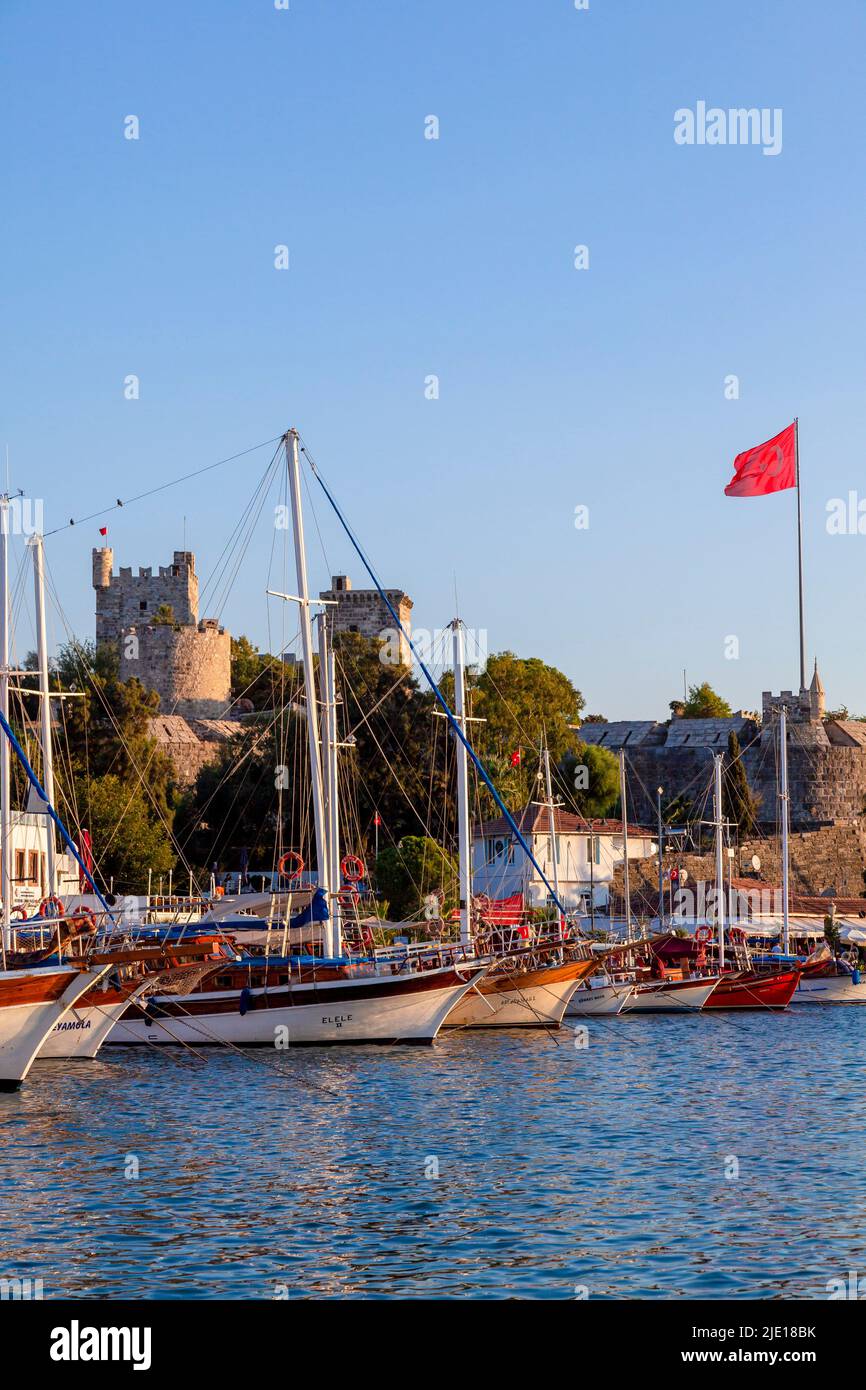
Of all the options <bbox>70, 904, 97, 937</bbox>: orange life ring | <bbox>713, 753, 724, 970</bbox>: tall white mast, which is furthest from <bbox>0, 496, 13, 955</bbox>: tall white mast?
<bbox>713, 753, 724, 970</bbox>: tall white mast

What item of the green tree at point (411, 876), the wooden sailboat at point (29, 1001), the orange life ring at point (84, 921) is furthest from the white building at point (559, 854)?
the wooden sailboat at point (29, 1001)

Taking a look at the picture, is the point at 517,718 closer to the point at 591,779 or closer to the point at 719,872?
the point at 591,779

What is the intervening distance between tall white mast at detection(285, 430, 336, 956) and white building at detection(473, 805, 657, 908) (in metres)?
36.3

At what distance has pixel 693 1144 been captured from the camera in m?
25.1

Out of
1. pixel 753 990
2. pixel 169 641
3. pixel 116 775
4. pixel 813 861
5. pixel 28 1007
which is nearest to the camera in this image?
pixel 28 1007

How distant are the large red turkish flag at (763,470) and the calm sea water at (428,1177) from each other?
101ft

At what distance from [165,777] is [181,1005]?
3602 cm

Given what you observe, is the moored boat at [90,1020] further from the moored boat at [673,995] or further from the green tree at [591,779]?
the green tree at [591,779]

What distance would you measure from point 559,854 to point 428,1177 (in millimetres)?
56630

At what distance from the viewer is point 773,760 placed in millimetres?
97125

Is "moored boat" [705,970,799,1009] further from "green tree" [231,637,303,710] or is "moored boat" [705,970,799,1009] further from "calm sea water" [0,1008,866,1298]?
"green tree" [231,637,303,710]

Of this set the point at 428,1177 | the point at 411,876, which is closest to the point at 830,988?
the point at 411,876
